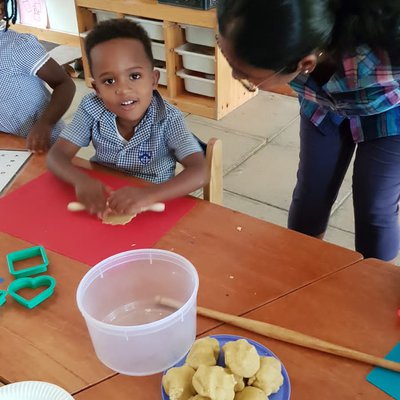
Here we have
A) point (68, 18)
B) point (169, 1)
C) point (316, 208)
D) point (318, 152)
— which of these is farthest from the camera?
point (68, 18)

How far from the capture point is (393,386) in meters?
0.66

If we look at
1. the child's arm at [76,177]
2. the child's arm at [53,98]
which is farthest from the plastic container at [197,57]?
the child's arm at [76,177]

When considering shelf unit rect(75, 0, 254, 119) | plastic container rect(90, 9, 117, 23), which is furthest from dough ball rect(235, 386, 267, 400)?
plastic container rect(90, 9, 117, 23)

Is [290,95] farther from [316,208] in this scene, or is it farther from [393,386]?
[393,386]

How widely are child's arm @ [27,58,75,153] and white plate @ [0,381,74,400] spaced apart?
0.79 m

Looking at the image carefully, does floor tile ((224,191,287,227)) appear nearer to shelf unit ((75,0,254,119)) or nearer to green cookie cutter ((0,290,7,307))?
shelf unit ((75,0,254,119))

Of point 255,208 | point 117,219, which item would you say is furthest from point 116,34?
point 255,208

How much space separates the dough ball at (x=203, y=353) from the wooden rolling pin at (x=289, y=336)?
99 mm

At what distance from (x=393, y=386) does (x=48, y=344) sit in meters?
0.49

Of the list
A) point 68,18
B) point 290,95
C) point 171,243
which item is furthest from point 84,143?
point 68,18

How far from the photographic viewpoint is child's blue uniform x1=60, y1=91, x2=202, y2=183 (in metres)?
1.21

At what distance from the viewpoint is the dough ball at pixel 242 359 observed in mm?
596

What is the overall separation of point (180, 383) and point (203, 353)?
0.05 m

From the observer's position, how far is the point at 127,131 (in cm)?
125
